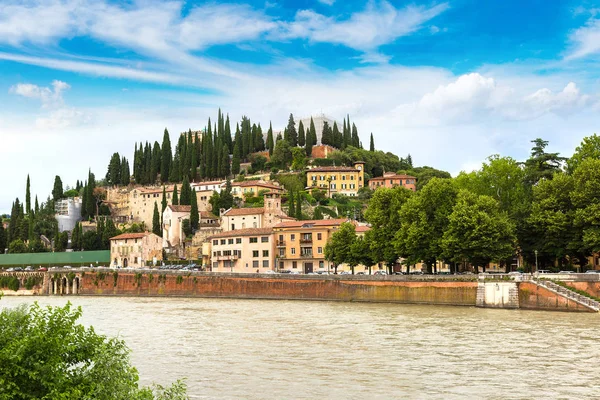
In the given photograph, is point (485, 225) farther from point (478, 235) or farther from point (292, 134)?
point (292, 134)

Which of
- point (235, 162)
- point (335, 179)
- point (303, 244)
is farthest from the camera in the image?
point (235, 162)

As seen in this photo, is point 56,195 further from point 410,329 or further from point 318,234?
point 410,329

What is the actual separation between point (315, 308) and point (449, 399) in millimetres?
32486

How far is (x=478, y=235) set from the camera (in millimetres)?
55219

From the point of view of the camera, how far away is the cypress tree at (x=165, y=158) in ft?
422

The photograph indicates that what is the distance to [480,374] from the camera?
2647 cm

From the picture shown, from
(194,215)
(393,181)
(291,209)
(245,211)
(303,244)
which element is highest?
(393,181)

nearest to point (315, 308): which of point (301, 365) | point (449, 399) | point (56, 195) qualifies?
point (301, 365)

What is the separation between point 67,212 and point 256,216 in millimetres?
45366

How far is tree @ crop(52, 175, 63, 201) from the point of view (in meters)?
128

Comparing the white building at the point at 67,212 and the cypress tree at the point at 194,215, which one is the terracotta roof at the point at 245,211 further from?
the white building at the point at 67,212

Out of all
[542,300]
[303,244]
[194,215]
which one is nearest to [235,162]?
[194,215]

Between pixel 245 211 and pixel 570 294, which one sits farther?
pixel 245 211

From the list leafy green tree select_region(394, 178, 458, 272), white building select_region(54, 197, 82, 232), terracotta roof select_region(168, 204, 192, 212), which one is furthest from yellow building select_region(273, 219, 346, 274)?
white building select_region(54, 197, 82, 232)
